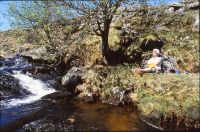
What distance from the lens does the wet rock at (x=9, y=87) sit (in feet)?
50.5

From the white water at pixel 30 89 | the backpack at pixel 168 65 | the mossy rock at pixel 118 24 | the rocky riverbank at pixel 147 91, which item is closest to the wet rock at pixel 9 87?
the white water at pixel 30 89

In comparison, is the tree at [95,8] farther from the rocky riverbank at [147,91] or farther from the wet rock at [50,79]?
the wet rock at [50,79]

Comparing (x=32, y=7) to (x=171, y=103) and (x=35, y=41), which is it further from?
(x=171, y=103)

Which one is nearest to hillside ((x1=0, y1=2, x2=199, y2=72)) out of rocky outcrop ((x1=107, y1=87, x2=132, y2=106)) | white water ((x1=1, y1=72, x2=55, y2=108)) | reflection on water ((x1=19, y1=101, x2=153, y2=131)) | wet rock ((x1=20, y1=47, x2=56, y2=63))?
wet rock ((x1=20, y1=47, x2=56, y2=63))

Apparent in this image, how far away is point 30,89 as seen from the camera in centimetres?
1667

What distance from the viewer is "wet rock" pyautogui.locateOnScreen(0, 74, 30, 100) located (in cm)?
1538

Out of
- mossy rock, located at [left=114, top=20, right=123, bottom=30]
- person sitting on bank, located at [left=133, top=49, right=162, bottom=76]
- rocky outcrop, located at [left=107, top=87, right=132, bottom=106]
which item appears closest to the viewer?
rocky outcrop, located at [left=107, top=87, right=132, bottom=106]

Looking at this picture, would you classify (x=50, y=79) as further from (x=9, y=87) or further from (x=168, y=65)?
(x=168, y=65)

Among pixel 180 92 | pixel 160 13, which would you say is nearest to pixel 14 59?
pixel 160 13

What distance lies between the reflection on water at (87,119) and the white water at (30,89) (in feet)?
5.72

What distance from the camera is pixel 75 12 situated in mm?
16578

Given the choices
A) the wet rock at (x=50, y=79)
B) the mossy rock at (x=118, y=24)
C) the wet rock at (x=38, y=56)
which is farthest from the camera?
the wet rock at (x=38, y=56)

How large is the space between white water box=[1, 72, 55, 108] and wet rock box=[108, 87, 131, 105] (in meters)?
3.64

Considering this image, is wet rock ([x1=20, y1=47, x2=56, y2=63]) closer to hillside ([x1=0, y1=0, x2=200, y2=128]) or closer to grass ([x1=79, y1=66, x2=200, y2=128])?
hillside ([x1=0, y1=0, x2=200, y2=128])
